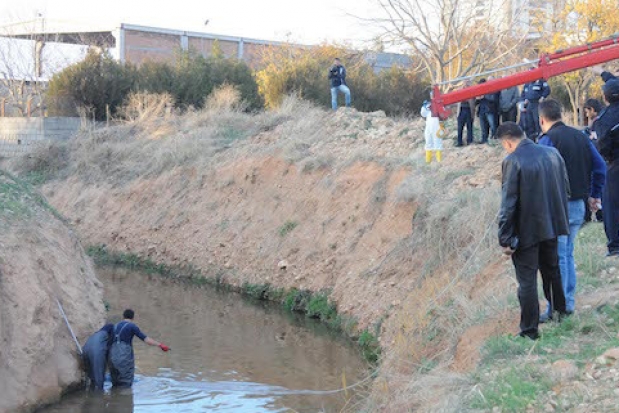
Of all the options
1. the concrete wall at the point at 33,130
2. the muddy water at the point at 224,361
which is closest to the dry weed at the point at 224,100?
the concrete wall at the point at 33,130

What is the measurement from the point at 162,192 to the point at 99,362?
13932mm

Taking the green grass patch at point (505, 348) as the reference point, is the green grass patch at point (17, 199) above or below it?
above

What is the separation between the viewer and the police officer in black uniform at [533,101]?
15.8 m

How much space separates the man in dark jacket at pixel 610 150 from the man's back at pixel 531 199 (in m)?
2.18

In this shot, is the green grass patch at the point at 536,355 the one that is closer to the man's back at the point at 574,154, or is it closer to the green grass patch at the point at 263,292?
the man's back at the point at 574,154

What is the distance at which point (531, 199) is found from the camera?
7.64m

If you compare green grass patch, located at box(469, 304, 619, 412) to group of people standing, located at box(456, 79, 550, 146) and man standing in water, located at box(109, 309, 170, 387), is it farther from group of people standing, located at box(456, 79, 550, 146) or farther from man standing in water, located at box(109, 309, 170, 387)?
group of people standing, located at box(456, 79, 550, 146)

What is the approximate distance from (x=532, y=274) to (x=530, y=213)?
554 mm

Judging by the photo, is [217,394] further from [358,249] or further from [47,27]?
[47,27]

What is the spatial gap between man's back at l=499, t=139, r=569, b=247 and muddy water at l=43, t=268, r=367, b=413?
14.9ft

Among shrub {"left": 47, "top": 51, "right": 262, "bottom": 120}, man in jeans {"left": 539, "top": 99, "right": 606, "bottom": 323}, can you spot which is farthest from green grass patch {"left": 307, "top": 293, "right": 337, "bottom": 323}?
shrub {"left": 47, "top": 51, "right": 262, "bottom": 120}

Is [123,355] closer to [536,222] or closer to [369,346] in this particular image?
[369,346]

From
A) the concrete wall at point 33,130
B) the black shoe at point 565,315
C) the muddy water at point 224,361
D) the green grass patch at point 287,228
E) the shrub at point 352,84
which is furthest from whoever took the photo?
the concrete wall at point 33,130

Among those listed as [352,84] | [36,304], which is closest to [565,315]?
[36,304]
